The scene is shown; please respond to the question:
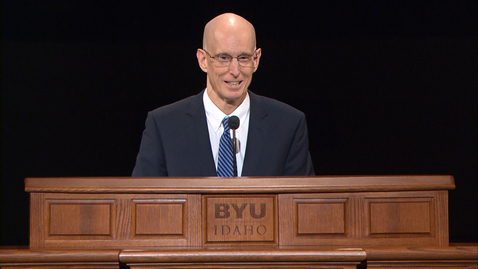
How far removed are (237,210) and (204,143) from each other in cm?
64

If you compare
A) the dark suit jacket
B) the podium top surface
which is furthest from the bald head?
the podium top surface

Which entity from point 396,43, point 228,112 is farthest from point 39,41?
point 396,43

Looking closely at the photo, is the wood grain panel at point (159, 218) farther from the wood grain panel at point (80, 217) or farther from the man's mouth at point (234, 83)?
the man's mouth at point (234, 83)

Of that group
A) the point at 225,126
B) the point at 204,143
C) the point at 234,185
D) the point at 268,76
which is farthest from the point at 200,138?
the point at 268,76

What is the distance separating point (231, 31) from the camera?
2217 mm

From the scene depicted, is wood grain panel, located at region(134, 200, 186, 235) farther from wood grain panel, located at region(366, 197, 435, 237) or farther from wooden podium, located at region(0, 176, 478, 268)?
wood grain panel, located at region(366, 197, 435, 237)

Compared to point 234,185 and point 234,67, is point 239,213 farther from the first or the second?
point 234,67

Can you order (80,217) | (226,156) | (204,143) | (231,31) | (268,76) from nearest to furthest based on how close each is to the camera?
(80,217) < (226,156) < (204,143) < (231,31) < (268,76)

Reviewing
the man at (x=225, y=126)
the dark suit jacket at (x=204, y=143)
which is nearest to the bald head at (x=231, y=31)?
the man at (x=225, y=126)

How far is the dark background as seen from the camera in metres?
3.22

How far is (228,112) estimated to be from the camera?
228 centimetres

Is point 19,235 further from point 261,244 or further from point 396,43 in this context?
point 396,43

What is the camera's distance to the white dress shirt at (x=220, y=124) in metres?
2.12

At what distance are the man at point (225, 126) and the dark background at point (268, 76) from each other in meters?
0.94
